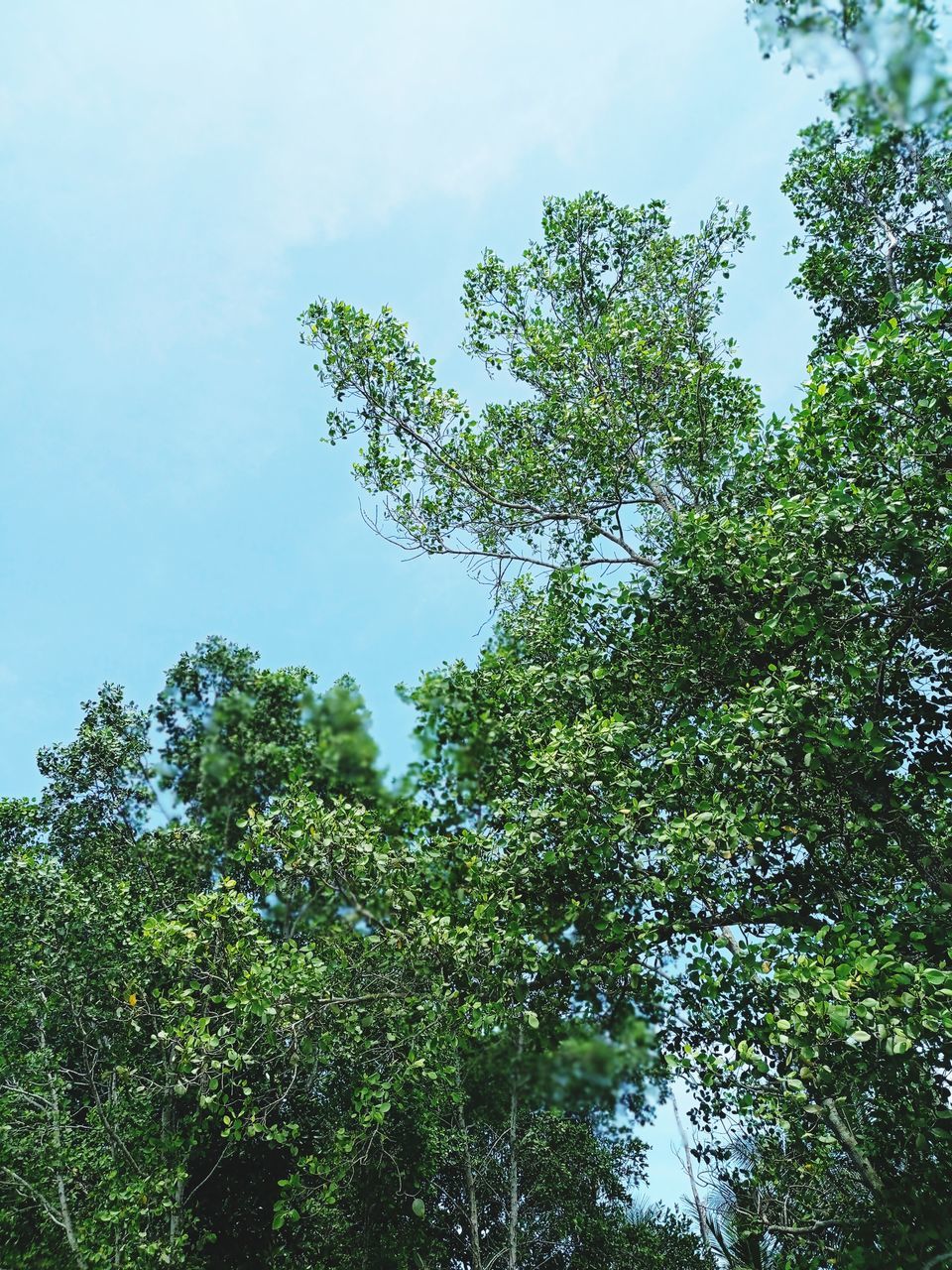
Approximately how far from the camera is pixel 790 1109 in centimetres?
730

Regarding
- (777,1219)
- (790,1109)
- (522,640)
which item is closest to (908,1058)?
(790,1109)

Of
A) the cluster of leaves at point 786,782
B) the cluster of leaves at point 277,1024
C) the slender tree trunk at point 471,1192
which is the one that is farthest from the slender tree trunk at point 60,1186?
the cluster of leaves at point 786,782

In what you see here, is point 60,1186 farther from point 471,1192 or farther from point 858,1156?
point 858,1156

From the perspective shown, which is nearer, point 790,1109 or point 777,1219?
point 790,1109

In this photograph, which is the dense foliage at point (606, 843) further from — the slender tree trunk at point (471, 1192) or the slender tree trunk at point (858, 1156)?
the slender tree trunk at point (471, 1192)

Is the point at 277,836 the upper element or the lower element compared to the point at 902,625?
lower

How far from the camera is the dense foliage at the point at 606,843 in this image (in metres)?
6.41

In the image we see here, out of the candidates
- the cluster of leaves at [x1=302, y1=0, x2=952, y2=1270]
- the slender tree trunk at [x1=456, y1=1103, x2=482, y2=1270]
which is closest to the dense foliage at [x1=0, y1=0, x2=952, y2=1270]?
the cluster of leaves at [x1=302, y1=0, x2=952, y2=1270]

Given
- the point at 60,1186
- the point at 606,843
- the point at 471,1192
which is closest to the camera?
the point at 606,843

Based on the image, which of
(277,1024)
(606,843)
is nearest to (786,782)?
(606,843)

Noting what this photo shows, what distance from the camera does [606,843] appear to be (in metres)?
7.46

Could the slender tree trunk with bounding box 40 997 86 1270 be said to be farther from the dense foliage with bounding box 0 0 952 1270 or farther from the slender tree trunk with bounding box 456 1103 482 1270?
the slender tree trunk with bounding box 456 1103 482 1270

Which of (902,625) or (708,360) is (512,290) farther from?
(902,625)

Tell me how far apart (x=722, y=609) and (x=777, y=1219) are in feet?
27.4
